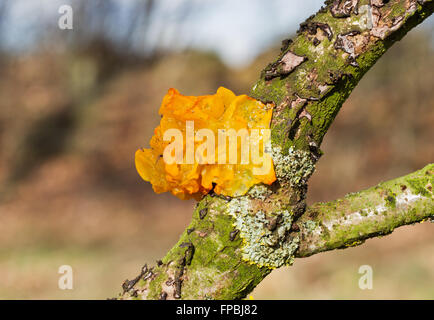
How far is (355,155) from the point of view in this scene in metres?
7.47

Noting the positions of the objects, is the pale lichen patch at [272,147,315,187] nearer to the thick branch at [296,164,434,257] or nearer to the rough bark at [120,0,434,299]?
the rough bark at [120,0,434,299]

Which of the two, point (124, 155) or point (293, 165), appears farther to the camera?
point (124, 155)

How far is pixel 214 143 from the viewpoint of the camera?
1022 millimetres

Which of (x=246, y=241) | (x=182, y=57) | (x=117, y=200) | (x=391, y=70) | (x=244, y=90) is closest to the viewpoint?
(x=246, y=241)

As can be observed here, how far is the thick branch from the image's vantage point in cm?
106

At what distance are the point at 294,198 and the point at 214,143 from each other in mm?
259

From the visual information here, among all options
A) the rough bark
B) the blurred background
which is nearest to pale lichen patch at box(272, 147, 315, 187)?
the rough bark

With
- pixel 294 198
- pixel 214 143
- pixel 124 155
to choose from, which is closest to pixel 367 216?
pixel 294 198

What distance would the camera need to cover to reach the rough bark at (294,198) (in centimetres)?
100

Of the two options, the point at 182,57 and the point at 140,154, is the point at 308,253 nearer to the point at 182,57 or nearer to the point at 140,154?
the point at 140,154

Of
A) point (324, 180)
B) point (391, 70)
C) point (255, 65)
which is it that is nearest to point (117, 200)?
point (324, 180)

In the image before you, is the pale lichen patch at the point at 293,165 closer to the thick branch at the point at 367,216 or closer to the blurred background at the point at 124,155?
the thick branch at the point at 367,216

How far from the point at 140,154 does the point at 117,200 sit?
23.2 ft

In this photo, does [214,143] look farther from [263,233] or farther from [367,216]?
[367,216]
